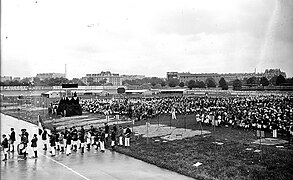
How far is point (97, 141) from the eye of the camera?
20.4m

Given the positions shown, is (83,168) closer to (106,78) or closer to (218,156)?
(218,156)

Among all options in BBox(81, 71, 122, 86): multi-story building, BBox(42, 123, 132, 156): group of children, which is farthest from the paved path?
BBox(81, 71, 122, 86): multi-story building

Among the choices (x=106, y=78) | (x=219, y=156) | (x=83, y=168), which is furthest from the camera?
(x=106, y=78)

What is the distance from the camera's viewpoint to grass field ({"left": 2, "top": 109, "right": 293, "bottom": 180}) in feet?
45.2

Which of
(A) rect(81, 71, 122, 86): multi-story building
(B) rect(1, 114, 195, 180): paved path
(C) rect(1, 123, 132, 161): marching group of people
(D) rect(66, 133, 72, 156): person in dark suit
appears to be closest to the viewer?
(B) rect(1, 114, 195, 180): paved path

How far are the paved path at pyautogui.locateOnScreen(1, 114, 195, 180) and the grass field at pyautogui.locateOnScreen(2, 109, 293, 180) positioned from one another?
0.83m

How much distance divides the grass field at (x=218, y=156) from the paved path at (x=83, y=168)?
83 cm

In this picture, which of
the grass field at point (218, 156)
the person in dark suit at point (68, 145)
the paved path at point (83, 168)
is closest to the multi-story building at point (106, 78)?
the grass field at point (218, 156)

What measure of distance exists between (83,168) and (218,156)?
641 cm

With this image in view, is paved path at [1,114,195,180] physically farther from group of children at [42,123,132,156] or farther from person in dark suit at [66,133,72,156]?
group of children at [42,123,132,156]

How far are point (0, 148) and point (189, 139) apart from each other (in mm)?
10774

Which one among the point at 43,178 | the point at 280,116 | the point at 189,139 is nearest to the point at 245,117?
the point at 280,116

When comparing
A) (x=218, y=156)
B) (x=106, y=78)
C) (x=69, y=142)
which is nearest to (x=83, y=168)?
(x=69, y=142)

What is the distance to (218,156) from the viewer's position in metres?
16.4
